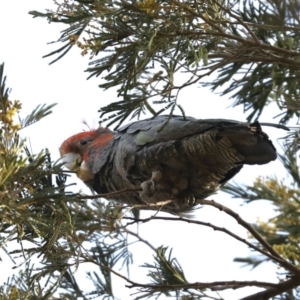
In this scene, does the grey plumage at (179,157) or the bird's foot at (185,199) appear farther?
the bird's foot at (185,199)

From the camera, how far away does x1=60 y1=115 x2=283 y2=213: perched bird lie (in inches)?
102

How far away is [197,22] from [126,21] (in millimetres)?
301

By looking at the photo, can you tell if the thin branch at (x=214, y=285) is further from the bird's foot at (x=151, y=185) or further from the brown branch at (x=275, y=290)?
the bird's foot at (x=151, y=185)

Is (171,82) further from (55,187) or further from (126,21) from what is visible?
(55,187)

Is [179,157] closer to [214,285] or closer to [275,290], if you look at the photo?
[214,285]

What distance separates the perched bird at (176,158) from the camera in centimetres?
259

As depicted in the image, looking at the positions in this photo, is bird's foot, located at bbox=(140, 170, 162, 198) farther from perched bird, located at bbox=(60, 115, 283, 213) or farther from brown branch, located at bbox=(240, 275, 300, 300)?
brown branch, located at bbox=(240, 275, 300, 300)

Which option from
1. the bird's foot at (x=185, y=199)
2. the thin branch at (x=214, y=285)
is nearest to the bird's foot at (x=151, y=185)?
the bird's foot at (x=185, y=199)

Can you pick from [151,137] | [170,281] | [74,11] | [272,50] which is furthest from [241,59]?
[170,281]

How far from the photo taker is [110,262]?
3.21m

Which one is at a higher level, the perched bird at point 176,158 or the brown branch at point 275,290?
the perched bird at point 176,158

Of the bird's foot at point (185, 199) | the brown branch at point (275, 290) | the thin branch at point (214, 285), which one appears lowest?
the brown branch at point (275, 290)

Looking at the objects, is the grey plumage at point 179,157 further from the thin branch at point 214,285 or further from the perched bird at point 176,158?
the thin branch at point 214,285

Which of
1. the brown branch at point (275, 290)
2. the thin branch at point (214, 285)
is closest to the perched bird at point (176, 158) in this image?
the thin branch at point (214, 285)
